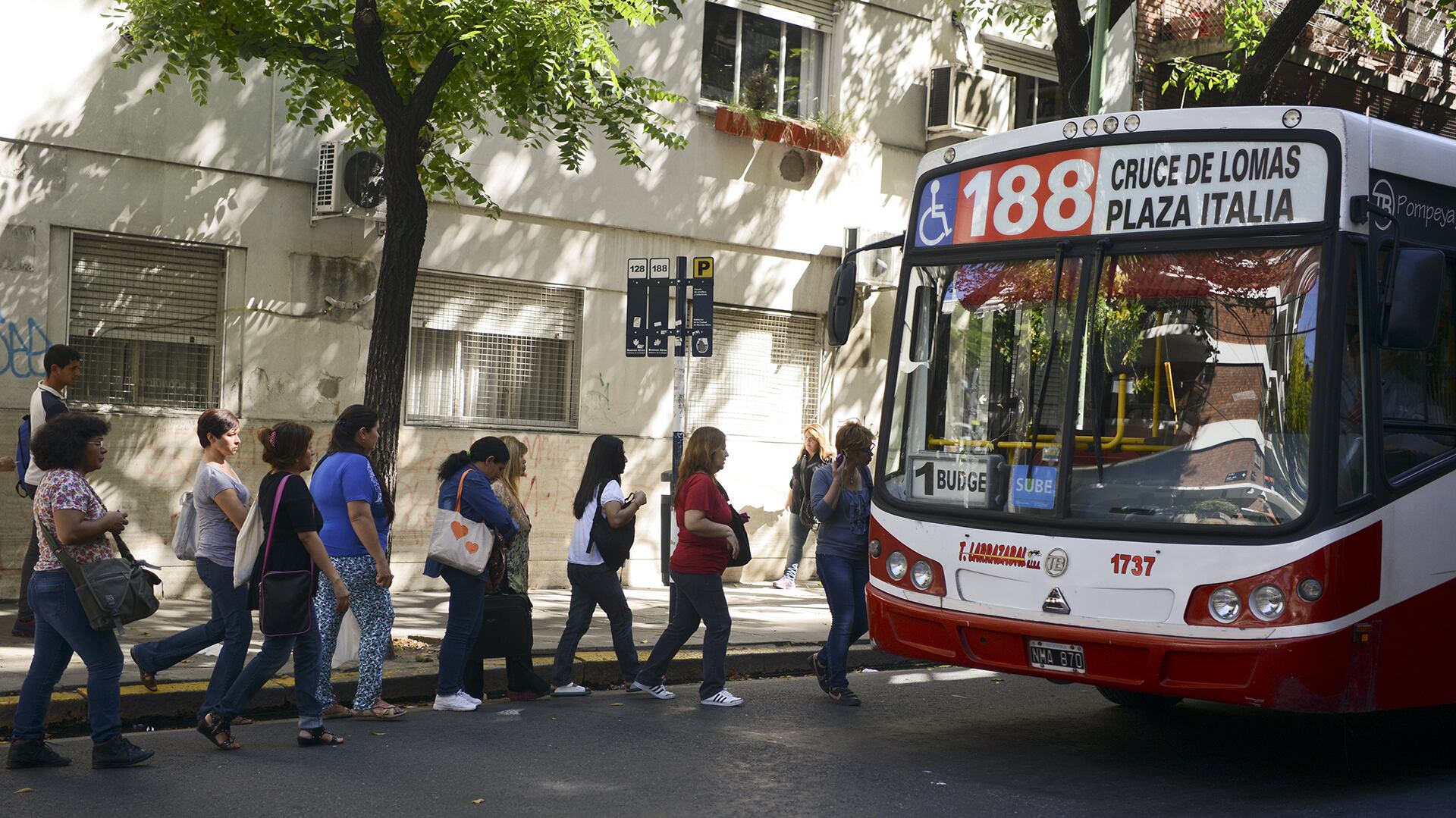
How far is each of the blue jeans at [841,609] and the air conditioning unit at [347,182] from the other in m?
5.87

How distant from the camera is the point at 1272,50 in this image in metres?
12.6

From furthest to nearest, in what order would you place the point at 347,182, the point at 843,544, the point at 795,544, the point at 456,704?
the point at 795,544 < the point at 347,182 < the point at 843,544 < the point at 456,704

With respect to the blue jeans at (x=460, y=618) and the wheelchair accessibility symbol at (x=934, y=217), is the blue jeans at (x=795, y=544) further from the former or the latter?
the wheelchair accessibility symbol at (x=934, y=217)

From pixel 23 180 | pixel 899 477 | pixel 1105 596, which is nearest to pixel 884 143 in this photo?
pixel 23 180

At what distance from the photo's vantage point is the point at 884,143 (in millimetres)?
17531

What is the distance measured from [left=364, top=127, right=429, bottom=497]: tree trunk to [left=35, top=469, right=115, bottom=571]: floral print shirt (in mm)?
3646

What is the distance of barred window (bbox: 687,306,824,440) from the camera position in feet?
53.7

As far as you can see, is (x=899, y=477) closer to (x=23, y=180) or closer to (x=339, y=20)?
(x=339, y=20)

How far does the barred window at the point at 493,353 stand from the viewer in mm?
14258

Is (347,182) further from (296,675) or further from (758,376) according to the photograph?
(296,675)

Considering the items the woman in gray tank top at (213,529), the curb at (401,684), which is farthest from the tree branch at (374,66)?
the curb at (401,684)

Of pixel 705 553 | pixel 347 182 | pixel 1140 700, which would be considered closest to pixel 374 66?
pixel 347 182

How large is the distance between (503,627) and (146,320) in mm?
5439

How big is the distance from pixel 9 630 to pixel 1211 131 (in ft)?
26.6
